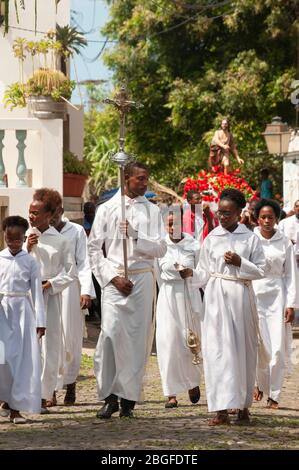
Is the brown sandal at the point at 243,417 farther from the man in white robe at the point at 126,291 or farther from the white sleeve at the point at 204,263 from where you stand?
the white sleeve at the point at 204,263

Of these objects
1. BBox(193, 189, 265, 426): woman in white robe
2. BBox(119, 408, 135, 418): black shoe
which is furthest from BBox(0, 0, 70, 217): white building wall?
BBox(119, 408, 135, 418): black shoe

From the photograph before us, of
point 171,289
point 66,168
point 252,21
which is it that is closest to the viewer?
point 171,289

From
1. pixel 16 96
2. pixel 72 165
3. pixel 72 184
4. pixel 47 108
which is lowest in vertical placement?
pixel 72 184

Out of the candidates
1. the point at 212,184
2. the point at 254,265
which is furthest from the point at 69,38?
the point at 254,265

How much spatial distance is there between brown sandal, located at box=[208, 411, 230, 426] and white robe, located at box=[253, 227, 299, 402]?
71.8 inches

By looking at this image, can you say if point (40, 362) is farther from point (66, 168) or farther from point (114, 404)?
point (66, 168)

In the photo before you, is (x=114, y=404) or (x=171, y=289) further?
(x=171, y=289)

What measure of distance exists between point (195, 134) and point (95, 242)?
27.9 metres

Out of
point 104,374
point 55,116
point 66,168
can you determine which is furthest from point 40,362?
point 66,168

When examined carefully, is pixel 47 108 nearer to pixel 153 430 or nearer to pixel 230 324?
pixel 230 324

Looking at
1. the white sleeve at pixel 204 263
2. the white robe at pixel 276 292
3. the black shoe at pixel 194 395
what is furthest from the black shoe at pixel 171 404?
the white sleeve at pixel 204 263

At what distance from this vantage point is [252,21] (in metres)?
36.5

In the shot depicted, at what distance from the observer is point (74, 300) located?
12.4 metres

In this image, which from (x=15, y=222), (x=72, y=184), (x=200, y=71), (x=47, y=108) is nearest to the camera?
(x=15, y=222)
